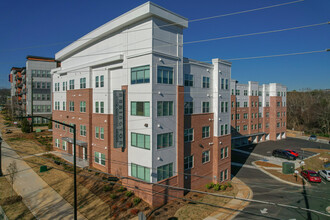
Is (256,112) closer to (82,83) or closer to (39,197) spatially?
(82,83)

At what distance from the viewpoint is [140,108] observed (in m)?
17.9

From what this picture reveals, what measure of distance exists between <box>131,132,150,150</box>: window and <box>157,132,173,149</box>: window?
98 centimetres

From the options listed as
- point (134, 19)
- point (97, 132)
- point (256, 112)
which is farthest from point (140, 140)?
point (256, 112)

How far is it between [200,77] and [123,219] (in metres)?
16.0

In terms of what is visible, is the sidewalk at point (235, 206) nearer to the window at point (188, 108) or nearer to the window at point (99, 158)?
the window at point (188, 108)

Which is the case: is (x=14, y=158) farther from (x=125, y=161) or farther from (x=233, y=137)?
(x=233, y=137)

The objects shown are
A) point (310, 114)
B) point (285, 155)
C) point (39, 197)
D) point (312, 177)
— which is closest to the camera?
point (39, 197)

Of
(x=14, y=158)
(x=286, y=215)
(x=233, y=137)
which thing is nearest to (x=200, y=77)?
(x=286, y=215)

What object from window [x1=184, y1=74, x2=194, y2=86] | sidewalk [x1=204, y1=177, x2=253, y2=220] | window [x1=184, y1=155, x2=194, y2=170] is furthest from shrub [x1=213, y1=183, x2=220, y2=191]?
window [x1=184, y1=74, x2=194, y2=86]

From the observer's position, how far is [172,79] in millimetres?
18672

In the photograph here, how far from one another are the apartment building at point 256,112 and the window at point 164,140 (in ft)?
96.1

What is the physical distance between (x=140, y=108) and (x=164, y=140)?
12.0 feet

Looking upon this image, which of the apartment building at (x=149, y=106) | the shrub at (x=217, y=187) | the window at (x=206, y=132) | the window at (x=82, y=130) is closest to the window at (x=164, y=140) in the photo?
the apartment building at (x=149, y=106)

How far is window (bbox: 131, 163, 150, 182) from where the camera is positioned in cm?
1727
